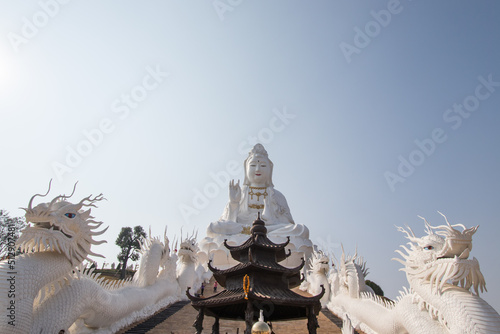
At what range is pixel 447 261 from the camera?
6609mm

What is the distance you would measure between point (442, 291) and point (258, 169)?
71.2ft

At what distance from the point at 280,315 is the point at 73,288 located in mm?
4704

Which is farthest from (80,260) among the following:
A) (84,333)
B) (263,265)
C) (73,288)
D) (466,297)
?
(466,297)

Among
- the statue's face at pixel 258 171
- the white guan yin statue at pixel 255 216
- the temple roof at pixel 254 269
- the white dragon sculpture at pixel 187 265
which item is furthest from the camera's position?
the statue's face at pixel 258 171

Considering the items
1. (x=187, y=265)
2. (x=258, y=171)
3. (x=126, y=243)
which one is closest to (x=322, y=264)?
(x=187, y=265)

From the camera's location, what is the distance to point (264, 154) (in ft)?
95.7

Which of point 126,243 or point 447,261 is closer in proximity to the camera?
point 447,261

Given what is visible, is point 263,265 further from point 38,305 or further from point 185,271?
point 185,271

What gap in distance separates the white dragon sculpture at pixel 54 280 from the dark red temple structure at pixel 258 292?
2416mm

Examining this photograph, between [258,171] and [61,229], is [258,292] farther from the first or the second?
[258,171]

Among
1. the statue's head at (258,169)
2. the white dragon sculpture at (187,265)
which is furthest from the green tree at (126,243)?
the white dragon sculpture at (187,265)

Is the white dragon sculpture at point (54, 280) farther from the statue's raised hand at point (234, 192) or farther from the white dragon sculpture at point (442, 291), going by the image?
the statue's raised hand at point (234, 192)

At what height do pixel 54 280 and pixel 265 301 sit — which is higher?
pixel 54 280

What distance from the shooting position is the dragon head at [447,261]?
21.1ft
